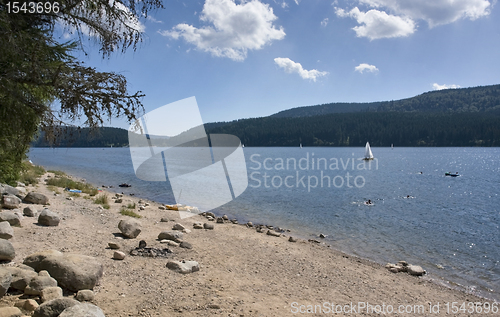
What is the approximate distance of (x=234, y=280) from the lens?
25.4 feet

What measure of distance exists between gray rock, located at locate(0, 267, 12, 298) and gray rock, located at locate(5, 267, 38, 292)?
0.28 meters

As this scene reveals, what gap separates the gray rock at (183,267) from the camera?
752 centimetres

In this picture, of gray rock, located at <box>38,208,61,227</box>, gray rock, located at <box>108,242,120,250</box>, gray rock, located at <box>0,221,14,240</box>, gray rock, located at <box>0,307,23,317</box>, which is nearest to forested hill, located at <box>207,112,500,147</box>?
gray rock, located at <box>38,208,61,227</box>

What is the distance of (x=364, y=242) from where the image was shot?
48.6 ft

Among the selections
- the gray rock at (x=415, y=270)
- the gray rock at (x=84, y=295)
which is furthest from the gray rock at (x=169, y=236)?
the gray rock at (x=415, y=270)

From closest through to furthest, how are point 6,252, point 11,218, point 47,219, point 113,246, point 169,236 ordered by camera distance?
point 6,252 < point 113,246 < point 11,218 < point 47,219 < point 169,236

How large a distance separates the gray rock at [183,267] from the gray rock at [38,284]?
9.09ft

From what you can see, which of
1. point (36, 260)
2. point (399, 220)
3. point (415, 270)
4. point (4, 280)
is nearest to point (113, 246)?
point (36, 260)

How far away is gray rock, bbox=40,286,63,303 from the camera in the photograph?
481 centimetres

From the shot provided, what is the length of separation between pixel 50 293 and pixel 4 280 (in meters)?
0.64

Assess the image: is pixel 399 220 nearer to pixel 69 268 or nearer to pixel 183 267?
pixel 183 267

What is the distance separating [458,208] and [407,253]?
13764 millimetres

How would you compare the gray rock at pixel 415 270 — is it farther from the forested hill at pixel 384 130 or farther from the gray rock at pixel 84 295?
the forested hill at pixel 384 130

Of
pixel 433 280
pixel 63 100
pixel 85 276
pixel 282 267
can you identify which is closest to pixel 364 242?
pixel 433 280
